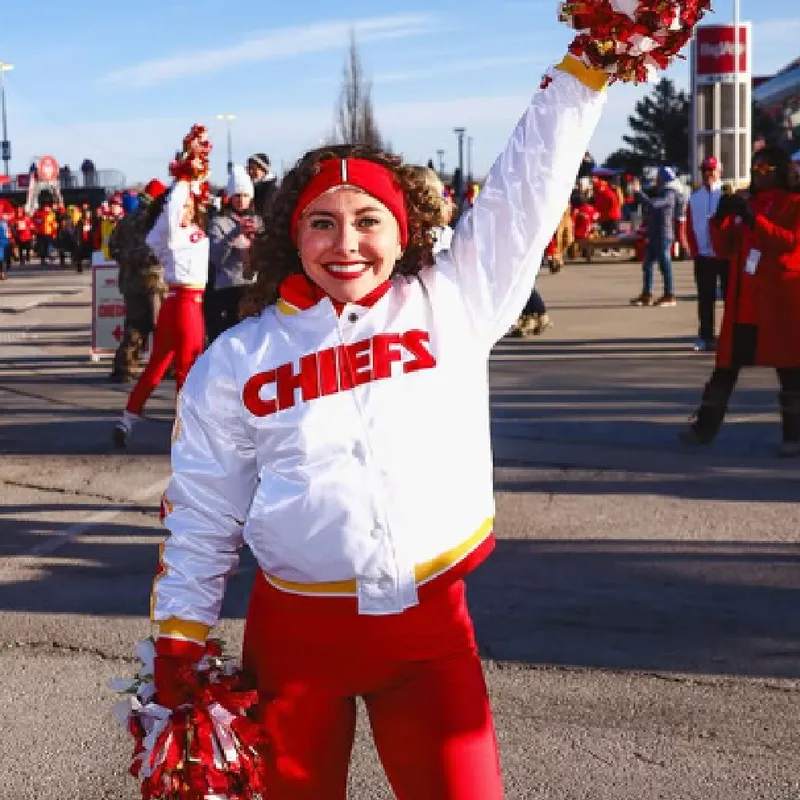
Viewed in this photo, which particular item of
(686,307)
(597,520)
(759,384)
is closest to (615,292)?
(686,307)

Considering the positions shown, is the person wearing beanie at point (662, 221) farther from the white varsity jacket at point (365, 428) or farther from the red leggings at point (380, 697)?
the red leggings at point (380, 697)

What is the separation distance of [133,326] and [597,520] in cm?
701

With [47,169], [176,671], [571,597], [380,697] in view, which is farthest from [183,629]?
[47,169]

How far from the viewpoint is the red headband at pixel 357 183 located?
2.63 metres

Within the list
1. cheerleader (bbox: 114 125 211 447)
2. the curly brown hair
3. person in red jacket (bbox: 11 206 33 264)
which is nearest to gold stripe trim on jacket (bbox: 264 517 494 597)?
the curly brown hair

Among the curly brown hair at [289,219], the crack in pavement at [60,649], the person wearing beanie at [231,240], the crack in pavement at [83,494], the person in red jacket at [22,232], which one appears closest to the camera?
the curly brown hair at [289,219]

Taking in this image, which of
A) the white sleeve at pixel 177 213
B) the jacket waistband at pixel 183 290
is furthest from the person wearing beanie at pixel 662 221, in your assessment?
the jacket waistband at pixel 183 290

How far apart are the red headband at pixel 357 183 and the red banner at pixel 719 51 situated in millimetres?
29407

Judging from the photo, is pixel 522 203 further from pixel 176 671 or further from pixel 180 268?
pixel 180 268

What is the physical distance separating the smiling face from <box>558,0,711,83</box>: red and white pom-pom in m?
0.48

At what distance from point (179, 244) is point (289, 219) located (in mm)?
6823

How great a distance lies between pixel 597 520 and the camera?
7051mm

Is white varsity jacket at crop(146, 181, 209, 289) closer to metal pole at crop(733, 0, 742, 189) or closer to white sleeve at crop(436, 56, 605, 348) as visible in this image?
white sleeve at crop(436, 56, 605, 348)

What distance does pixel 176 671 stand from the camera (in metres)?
2.52
